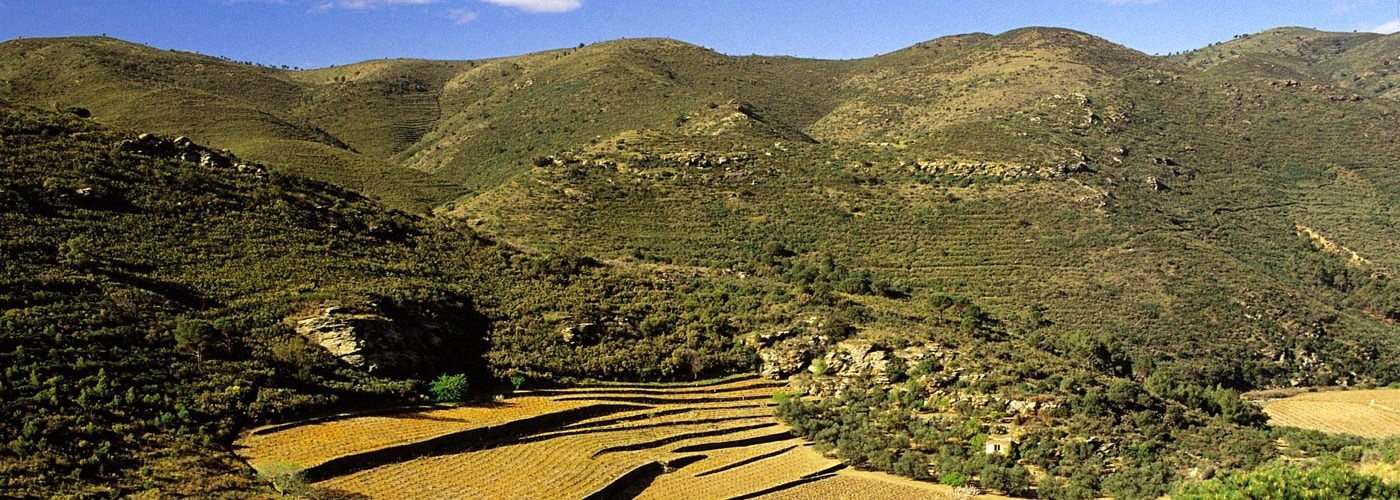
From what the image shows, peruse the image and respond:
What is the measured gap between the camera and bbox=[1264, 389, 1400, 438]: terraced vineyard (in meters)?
28.6

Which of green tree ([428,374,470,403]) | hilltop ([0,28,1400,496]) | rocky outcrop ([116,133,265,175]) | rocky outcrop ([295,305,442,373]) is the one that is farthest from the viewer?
rocky outcrop ([116,133,265,175])

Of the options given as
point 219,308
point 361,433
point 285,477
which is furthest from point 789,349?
point 219,308

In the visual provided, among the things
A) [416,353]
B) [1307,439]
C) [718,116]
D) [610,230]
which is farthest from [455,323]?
[718,116]

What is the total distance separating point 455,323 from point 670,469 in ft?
29.4

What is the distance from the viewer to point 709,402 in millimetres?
24000

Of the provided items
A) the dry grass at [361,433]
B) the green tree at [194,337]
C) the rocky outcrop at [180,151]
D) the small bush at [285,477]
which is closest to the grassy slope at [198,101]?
the rocky outcrop at [180,151]

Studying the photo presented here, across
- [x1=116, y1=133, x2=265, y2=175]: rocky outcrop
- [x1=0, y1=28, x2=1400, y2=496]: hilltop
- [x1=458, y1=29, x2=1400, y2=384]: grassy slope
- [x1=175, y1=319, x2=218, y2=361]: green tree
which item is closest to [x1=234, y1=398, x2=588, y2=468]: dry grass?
[x1=0, y1=28, x2=1400, y2=496]: hilltop

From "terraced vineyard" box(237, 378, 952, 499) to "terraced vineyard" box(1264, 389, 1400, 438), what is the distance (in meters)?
19.5

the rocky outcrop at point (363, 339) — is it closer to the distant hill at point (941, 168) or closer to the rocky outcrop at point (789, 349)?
the rocky outcrop at point (789, 349)

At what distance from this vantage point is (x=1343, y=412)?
1219 inches

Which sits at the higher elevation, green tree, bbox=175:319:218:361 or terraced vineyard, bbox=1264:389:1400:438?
green tree, bbox=175:319:218:361

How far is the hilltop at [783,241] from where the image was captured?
20828 millimetres

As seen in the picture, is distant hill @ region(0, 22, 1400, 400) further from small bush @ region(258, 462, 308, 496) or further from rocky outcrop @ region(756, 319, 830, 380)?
small bush @ region(258, 462, 308, 496)

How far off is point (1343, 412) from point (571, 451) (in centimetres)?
3114
